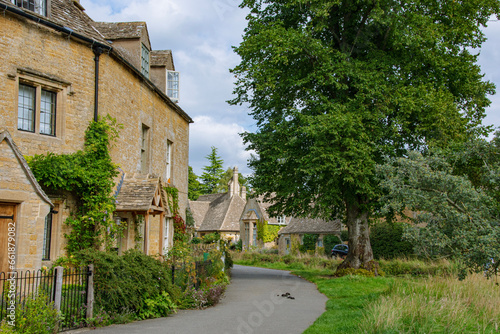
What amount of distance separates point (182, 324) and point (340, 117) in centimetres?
1214

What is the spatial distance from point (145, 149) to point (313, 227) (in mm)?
28438

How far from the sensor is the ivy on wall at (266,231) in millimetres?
52281

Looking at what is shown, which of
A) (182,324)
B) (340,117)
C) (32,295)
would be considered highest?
(340,117)

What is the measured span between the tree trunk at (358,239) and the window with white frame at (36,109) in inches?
583

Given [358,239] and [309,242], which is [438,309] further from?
[309,242]

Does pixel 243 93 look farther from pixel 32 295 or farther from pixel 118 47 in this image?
pixel 32 295

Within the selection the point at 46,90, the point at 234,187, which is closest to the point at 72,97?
the point at 46,90

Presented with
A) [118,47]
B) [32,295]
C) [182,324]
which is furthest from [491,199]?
[118,47]

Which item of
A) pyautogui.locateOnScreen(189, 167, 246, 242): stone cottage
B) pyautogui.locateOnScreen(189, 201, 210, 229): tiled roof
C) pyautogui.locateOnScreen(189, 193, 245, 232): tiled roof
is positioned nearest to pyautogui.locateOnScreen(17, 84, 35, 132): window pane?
pyautogui.locateOnScreen(189, 167, 246, 242): stone cottage

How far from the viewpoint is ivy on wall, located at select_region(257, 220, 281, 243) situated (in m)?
52.3

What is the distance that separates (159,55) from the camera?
2272cm

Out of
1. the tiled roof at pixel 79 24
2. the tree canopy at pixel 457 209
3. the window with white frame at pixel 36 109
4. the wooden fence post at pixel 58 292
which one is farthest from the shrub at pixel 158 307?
the tiled roof at pixel 79 24

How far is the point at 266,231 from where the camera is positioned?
52.3 m

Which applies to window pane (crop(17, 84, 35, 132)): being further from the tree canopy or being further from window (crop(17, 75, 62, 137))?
the tree canopy
